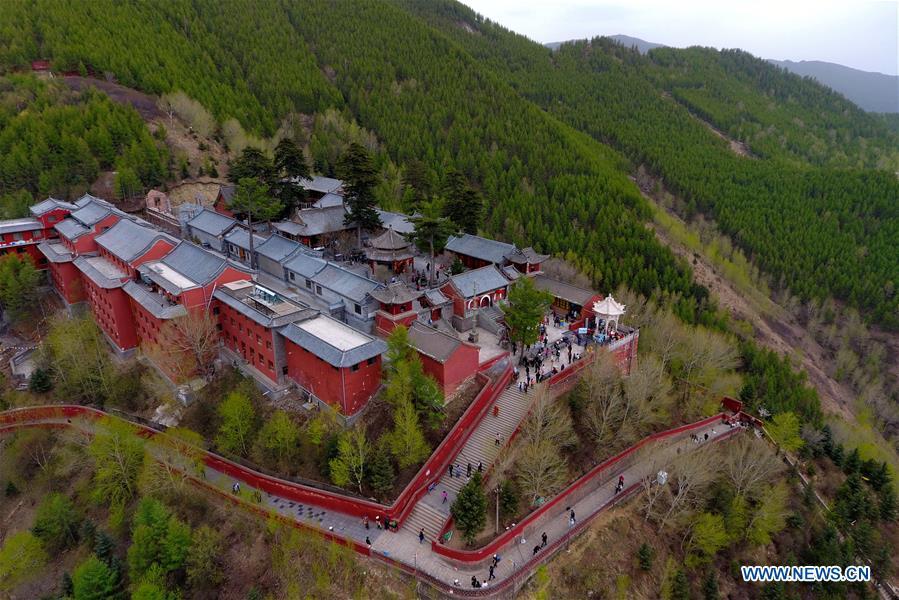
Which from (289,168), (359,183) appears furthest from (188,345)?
(289,168)

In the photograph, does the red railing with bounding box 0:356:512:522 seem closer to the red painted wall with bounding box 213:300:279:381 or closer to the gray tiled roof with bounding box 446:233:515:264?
the red painted wall with bounding box 213:300:279:381

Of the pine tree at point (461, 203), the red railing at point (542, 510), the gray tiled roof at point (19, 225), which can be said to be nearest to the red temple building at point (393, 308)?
the pine tree at point (461, 203)

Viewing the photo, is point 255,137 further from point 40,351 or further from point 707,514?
point 707,514

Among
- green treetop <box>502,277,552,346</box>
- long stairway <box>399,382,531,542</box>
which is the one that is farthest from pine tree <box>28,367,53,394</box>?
green treetop <box>502,277,552,346</box>

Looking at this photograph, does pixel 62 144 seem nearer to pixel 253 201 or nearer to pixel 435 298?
pixel 253 201

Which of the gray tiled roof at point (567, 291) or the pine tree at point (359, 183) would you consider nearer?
the gray tiled roof at point (567, 291)

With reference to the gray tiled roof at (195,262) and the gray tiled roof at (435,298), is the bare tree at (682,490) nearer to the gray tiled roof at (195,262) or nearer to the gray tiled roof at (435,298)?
the gray tiled roof at (435,298)

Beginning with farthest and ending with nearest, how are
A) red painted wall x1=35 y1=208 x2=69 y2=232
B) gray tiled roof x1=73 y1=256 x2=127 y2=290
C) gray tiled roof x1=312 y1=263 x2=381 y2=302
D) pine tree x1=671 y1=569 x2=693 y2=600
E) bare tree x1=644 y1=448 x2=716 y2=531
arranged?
red painted wall x1=35 y1=208 x2=69 y2=232 < gray tiled roof x1=73 y1=256 x2=127 y2=290 < gray tiled roof x1=312 y1=263 x2=381 y2=302 < bare tree x1=644 y1=448 x2=716 y2=531 < pine tree x1=671 y1=569 x2=693 y2=600
